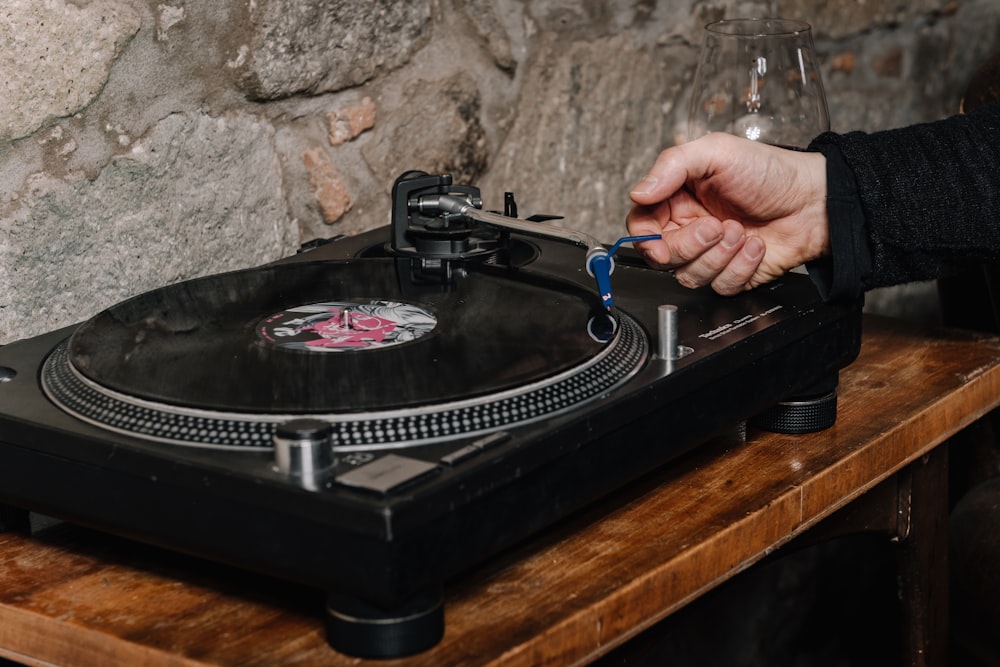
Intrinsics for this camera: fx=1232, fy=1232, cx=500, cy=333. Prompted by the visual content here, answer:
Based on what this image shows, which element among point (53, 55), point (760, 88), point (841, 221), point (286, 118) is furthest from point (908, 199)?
point (53, 55)

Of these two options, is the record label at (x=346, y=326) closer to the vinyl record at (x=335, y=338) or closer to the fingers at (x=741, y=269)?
the vinyl record at (x=335, y=338)

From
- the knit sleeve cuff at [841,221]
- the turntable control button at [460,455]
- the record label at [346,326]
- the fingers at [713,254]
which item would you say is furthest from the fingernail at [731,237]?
the turntable control button at [460,455]

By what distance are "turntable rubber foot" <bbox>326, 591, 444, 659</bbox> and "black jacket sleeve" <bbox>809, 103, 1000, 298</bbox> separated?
1.73 feet

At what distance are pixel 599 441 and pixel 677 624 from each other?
21cm

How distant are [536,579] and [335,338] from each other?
0.72 feet

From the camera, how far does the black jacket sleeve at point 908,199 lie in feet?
3.62

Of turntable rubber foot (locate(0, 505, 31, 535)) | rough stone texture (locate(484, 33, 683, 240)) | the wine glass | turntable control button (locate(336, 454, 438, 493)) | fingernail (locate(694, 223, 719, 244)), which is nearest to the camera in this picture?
turntable control button (locate(336, 454, 438, 493))

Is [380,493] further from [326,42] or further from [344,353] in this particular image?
[326,42]

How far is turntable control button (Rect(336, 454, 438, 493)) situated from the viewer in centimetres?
66

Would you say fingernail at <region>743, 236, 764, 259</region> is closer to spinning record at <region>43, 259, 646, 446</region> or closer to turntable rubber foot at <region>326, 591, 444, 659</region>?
spinning record at <region>43, 259, 646, 446</region>

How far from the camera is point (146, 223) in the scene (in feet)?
3.87

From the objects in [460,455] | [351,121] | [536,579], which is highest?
[351,121]

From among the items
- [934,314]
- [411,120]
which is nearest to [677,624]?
[411,120]

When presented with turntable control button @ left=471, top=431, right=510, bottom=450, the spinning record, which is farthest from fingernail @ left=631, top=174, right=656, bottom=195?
turntable control button @ left=471, top=431, right=510, bottom=450
